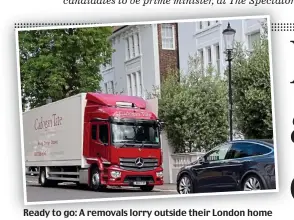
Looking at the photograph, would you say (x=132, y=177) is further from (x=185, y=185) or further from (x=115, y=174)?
(x=185, y=185)

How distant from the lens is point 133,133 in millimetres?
13016

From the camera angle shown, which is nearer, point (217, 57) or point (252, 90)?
point (252, 90)

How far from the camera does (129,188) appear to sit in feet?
38.3

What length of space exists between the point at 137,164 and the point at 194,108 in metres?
2.32

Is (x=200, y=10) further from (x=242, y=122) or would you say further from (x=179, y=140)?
(x=179, y=140)

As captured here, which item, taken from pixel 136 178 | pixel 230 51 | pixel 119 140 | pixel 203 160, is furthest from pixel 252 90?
pixel 136 178

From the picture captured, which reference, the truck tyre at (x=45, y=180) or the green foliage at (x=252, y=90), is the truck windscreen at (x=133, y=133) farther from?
the green foliage at (x=252, y=90)

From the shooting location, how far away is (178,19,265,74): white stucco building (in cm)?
1100

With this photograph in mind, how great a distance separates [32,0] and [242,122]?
4927mm

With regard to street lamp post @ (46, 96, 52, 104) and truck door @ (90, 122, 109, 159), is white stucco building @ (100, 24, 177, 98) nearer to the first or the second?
truck door @ (90, 122, 109, 159)

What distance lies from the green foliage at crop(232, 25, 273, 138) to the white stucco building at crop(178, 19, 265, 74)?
35cm

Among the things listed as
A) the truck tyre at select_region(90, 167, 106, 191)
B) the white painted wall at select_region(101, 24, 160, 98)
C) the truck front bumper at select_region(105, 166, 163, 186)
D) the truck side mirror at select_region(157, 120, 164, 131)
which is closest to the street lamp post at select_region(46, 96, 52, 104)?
the white painted wall at select_region(101, 24, 160, 98)

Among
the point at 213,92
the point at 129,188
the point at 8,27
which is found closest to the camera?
the point at 8,27

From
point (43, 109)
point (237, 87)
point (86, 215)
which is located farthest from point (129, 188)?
point (237, 87)
